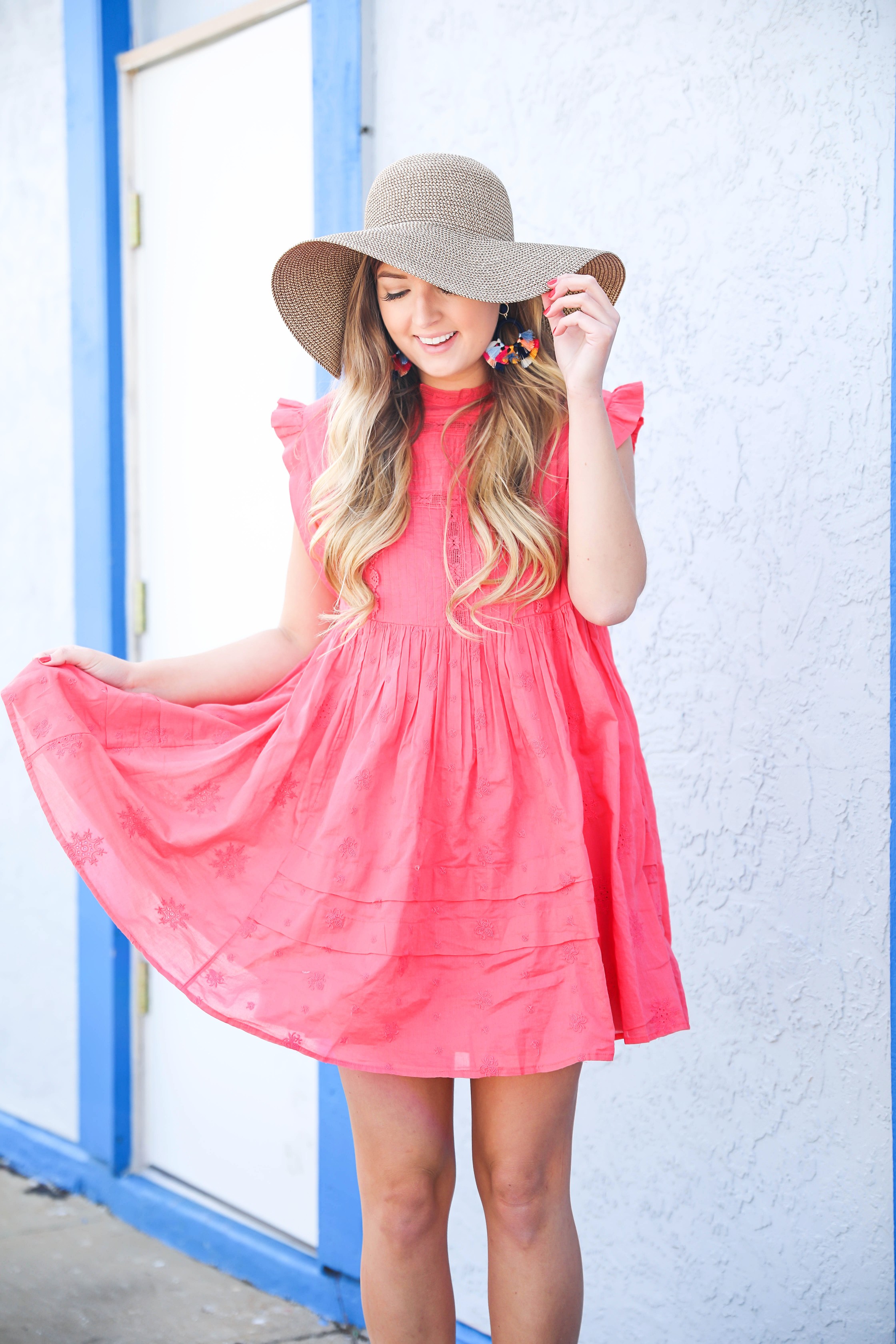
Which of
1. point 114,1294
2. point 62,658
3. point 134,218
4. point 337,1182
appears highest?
point 134,218

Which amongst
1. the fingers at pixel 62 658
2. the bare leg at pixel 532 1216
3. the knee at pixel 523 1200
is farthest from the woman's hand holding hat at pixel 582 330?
the knee at pixel 523 1200

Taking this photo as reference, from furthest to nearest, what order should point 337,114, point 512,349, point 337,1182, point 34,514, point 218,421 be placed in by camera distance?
1. point 34,514
2. point 218,421
3. point 337,1182
4. point 337,114
5. point 512,349

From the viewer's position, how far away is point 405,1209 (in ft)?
5.73

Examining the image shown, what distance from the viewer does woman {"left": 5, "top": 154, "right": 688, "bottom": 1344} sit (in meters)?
1.67

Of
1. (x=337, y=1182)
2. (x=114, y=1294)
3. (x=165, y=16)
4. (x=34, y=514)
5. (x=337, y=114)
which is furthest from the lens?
(x=34, y=514)

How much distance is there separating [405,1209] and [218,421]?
2096mm

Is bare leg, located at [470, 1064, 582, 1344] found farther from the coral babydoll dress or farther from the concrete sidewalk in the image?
the concrete sidewalk

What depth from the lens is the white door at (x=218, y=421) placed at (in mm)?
2973

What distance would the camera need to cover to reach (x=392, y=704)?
1.77 meters

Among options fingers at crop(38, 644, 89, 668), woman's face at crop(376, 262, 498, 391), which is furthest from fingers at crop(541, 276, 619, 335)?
fingers at crop(38, 644, 89, 668)

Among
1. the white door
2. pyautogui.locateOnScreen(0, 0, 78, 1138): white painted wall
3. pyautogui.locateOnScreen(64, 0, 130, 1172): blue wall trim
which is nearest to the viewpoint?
the white door

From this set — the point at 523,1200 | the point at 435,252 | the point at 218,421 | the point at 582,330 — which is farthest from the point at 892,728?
the point at 218,421

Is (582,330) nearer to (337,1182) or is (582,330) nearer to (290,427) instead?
(290,427)

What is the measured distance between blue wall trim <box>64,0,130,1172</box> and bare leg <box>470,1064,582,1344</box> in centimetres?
189
